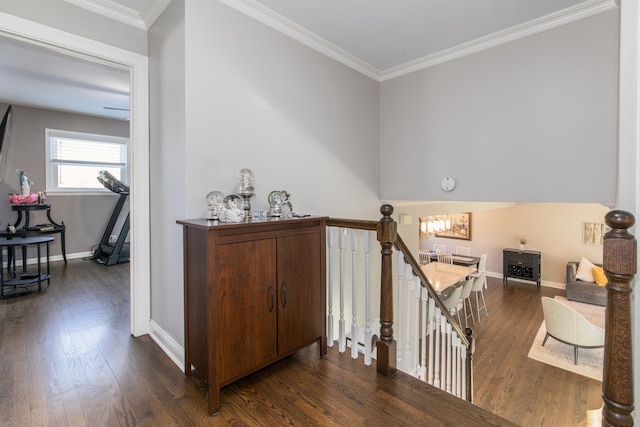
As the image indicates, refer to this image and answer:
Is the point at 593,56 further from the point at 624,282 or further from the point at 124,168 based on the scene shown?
the point at 124,168

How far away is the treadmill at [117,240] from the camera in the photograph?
4988 millimetres

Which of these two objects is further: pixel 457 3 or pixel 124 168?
pixel 124 168

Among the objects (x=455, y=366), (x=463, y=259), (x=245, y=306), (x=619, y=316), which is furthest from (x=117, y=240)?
(x=463, y=259)

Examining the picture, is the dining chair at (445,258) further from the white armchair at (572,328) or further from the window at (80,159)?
the window at (80,159)

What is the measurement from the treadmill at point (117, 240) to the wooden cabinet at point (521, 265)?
9.46 m

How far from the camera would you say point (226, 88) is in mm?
2244

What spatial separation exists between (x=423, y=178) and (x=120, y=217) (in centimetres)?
567

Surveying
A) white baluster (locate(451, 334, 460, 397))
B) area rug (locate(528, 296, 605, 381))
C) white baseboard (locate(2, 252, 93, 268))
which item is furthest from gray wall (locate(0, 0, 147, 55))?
area rug (locate(528, 296, 605, 381))

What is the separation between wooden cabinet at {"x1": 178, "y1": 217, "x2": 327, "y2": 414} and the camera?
5.49ft

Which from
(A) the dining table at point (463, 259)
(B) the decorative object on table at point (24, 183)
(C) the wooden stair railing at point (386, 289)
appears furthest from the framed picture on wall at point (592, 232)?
(B) the decorative object on table at point (24, 183)

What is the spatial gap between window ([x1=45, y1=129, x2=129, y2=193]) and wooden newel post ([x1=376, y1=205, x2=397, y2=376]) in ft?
19.8

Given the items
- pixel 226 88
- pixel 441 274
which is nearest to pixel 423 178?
pixel 226 88

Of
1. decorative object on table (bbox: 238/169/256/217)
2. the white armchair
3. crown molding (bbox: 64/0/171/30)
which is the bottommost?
the white armchair

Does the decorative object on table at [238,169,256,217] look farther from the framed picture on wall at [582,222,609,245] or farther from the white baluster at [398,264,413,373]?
the framed picture on wall at [582,222,609,245]
